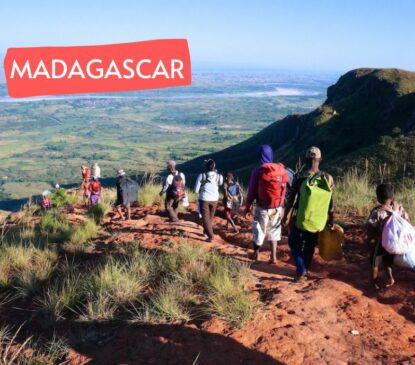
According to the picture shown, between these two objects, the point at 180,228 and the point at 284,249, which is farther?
the point at 180,228

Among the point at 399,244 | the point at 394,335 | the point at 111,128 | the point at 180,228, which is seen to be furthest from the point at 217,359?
the point at 111,128

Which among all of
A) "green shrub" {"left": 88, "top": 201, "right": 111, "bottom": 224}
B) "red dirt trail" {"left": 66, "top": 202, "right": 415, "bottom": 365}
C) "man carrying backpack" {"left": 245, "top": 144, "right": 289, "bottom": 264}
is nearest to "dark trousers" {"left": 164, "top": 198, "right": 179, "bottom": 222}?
"green shrub" {"left": 88, "top": 201, "right": 111, "bottom": 224}

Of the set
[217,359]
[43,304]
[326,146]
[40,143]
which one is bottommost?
[40,143]

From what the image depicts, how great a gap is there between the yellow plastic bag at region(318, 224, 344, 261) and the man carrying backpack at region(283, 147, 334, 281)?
173 mm

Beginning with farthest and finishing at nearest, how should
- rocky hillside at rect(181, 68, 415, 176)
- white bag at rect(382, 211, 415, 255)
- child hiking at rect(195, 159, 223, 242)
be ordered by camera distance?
rocky hillside at rect(181, 68, 415, 176)
child hiking at rect(195, 159, 223, 242)
white bag at rect(382, 211, 415, 255)

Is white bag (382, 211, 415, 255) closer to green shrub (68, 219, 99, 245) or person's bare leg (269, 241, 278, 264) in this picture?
person's bare leg (269, 241, 278, 264)

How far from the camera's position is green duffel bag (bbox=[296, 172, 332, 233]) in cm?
459

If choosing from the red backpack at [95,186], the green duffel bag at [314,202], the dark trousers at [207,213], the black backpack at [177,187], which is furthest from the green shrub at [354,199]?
the red backpack at [95,186]

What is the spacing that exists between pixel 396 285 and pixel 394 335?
3.46 feet

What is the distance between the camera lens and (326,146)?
1416 inches

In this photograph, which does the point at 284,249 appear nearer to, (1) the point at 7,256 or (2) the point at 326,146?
(1) the point at 7,256

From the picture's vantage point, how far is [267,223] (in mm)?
5547

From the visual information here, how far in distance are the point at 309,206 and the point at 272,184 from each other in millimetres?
725

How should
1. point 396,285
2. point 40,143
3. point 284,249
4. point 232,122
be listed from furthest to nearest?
1. point 232,122
2. point 40,143
3. point 284,249
4. point 396,285
